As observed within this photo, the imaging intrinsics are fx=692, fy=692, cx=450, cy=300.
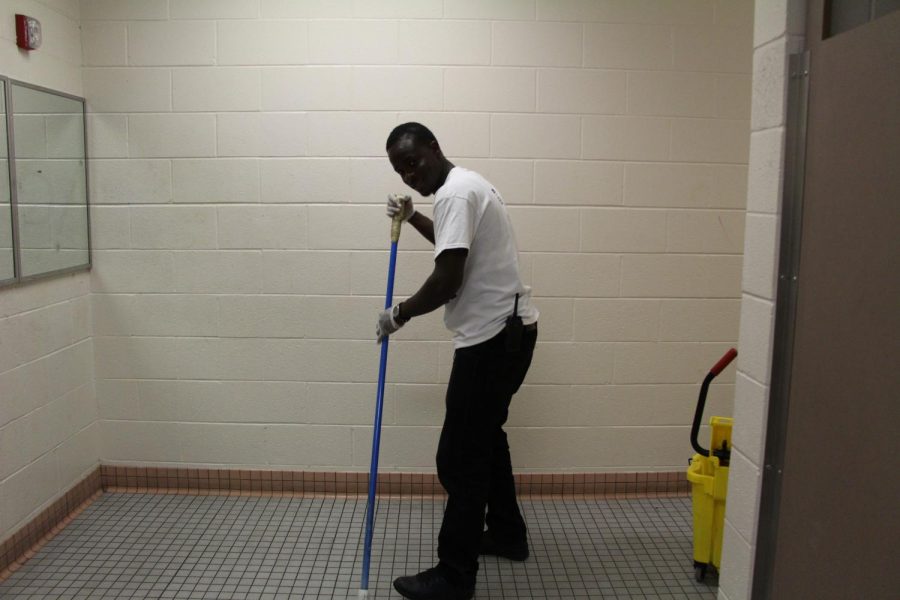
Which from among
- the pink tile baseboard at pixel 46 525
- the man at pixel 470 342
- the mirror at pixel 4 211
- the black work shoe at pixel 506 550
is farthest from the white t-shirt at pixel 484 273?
the pink tile baseboard at pixel 46 525

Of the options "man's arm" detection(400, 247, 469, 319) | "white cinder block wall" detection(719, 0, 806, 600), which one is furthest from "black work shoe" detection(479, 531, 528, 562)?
"white cinder block wall" detection(719, 0, 806, 600)

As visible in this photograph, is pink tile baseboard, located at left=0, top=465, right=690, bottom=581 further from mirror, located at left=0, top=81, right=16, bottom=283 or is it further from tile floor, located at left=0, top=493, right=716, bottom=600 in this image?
mirror, located at left=0, top=81, right=16, bottom=283

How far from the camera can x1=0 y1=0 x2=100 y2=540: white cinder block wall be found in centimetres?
260

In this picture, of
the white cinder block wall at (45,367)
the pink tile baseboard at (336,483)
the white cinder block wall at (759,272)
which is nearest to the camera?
the white cinder block wall at (759,272)

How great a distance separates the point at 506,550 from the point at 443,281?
1186 millimetres

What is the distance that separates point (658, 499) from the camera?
10.8 feet

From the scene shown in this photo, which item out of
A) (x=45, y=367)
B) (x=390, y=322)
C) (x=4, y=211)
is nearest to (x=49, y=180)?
(x=4, y=211)

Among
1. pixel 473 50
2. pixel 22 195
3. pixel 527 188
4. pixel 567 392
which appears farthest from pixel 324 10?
pixel 567 392

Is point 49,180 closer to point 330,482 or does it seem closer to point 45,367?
point 45,367

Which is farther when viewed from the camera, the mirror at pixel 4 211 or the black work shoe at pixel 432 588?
the mirror at pixel 4 211

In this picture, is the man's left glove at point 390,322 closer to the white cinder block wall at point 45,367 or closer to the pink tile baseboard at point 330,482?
the pink tile baseboard at point 330,482

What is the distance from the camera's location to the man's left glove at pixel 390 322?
8.15ft

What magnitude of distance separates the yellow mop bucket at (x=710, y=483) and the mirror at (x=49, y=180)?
8.61 feet

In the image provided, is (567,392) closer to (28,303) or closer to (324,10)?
(324,10)
